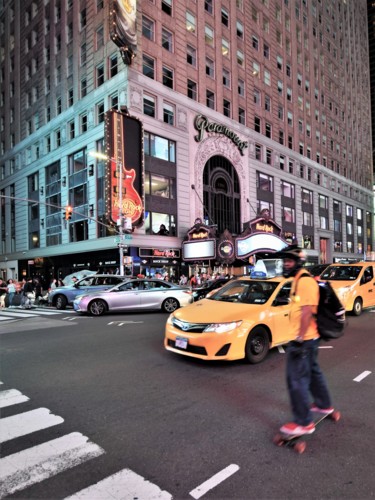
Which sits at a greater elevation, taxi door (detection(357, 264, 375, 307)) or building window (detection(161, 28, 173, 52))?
building window (detection(161, 28, 173, 52))

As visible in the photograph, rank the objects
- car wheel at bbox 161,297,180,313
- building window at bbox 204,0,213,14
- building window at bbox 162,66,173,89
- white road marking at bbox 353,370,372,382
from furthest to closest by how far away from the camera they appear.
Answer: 1. building window at bbox 204,0,213,14
2. building window at bbox 162,66,173,89
3. car wheel at bbox 161,297,180,313
4. white road marking at bbox 353,370,372,382

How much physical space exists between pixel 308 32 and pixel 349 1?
24555 mm

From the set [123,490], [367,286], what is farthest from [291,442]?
[367,286]

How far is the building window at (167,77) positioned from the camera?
100 ft

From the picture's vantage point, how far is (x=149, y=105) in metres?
29.0

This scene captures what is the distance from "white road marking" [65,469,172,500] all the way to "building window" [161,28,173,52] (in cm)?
3397

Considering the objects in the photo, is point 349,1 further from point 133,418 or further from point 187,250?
point 133,418

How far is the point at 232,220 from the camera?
36656 millimetres

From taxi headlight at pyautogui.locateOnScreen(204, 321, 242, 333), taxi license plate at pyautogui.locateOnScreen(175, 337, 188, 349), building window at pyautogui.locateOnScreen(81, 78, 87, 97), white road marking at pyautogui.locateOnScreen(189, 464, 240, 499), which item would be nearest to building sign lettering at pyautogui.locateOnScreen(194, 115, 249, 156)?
building window at pyautogui.locateOnScreen(81, 78, 87, 97)

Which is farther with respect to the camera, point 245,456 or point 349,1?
point 349,1

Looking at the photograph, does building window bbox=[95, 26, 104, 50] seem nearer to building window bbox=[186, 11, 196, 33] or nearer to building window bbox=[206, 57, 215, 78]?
building window bbox=[186, 11, 196, 33]

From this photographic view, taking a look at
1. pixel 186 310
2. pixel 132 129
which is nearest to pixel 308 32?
pixel 132 129

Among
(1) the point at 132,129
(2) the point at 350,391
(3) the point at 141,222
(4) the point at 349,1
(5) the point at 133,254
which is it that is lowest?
(2) the point at 350,391

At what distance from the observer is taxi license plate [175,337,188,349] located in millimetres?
6121
